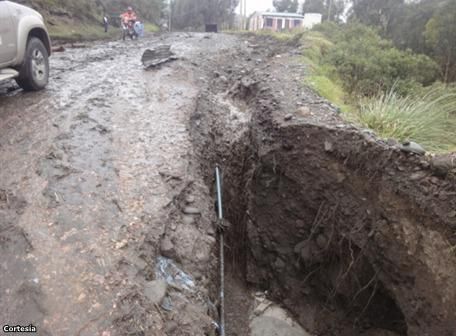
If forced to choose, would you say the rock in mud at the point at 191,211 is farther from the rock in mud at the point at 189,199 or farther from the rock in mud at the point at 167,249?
the rock in mud at the point at 167,249

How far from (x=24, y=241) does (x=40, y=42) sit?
454 centimetres

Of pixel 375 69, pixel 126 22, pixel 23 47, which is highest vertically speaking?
pixel 23 47

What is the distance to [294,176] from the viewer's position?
21.2 ft

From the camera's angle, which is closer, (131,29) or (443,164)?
(443,164)

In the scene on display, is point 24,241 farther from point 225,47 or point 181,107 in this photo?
point 225,47

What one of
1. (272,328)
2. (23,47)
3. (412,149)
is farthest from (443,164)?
(23,47)

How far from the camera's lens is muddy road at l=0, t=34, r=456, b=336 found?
11.2 ft

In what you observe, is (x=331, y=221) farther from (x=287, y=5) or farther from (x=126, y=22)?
(x=287, y=5)

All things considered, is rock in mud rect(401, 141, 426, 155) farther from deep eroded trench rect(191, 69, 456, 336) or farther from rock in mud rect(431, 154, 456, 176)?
rock in mud rect(431, 154, 456, 176)

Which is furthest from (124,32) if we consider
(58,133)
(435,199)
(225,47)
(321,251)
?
(435,199)

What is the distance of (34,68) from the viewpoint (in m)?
6.82

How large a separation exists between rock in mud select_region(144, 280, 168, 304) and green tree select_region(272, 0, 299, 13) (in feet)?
176

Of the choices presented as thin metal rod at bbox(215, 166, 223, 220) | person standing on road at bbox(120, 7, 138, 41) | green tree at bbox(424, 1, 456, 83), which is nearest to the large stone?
thin metal rod at bbox(215, 166, 223, 220)

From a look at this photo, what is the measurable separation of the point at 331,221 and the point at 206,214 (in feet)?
6.85
